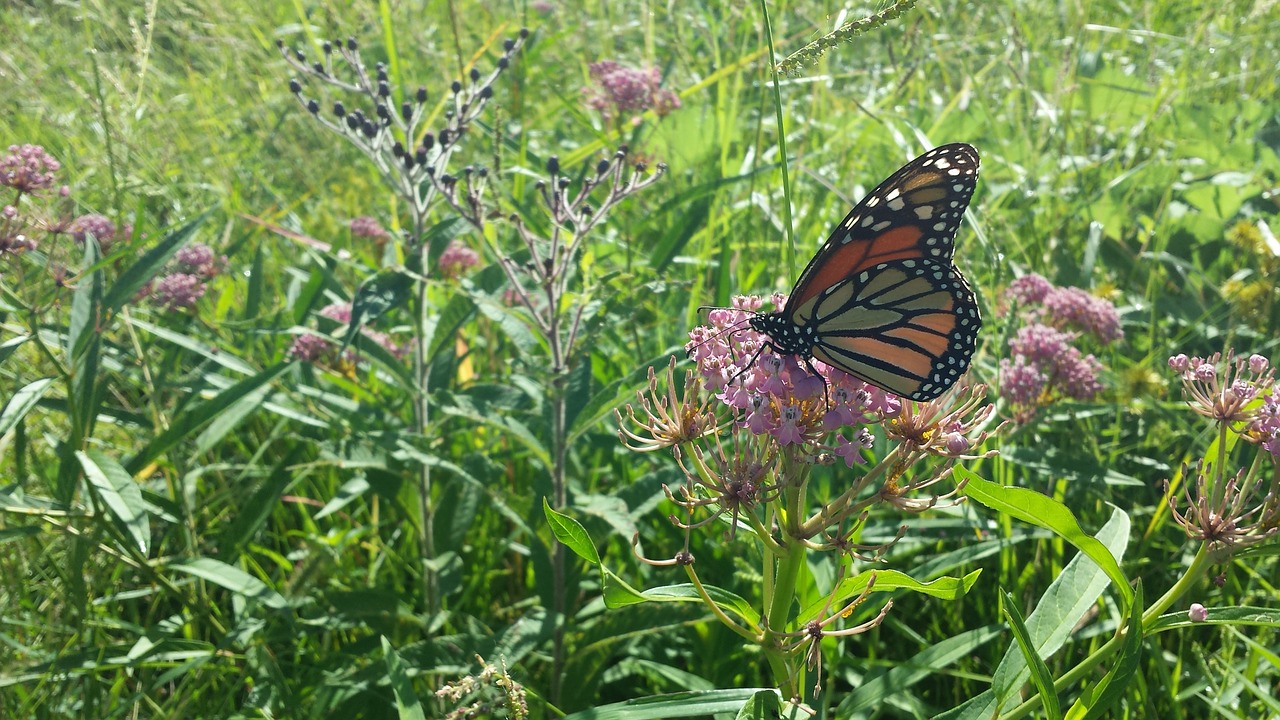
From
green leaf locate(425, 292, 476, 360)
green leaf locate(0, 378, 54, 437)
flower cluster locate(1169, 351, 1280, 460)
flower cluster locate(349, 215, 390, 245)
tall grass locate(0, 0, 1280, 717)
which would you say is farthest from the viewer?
flower cluster locate(349, 215, 390, 245)

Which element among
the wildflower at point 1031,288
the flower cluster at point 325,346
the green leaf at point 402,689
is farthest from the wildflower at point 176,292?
the wildflower at point 1031,288

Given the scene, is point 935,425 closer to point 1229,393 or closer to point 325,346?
point 1229,393

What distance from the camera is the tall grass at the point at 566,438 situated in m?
2.46

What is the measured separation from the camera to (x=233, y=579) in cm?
254

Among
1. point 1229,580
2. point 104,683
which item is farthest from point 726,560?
point 104,683

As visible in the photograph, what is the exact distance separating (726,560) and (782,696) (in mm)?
1204

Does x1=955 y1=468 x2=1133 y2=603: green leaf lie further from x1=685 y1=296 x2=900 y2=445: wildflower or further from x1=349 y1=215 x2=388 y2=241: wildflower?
x1=349 y1=215 x2=388 y2=241: wildflower

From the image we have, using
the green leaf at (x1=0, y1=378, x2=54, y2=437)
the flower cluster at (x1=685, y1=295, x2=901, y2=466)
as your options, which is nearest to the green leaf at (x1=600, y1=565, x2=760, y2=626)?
the flower cluster at (x1=685, y1=295, x2=901, y2=466)

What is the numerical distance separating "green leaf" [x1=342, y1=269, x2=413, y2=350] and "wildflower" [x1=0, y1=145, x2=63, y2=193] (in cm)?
111

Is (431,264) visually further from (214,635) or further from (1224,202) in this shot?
(1224,202)

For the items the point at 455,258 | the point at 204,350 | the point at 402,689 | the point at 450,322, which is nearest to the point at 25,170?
the point at 204,350

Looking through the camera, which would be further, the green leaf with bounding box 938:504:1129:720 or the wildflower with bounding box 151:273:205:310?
the wildflower with bounding box 151:273:205:310

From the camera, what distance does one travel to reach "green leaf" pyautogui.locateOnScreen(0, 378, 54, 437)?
2285 mm

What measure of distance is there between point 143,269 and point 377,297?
0.65 meters
